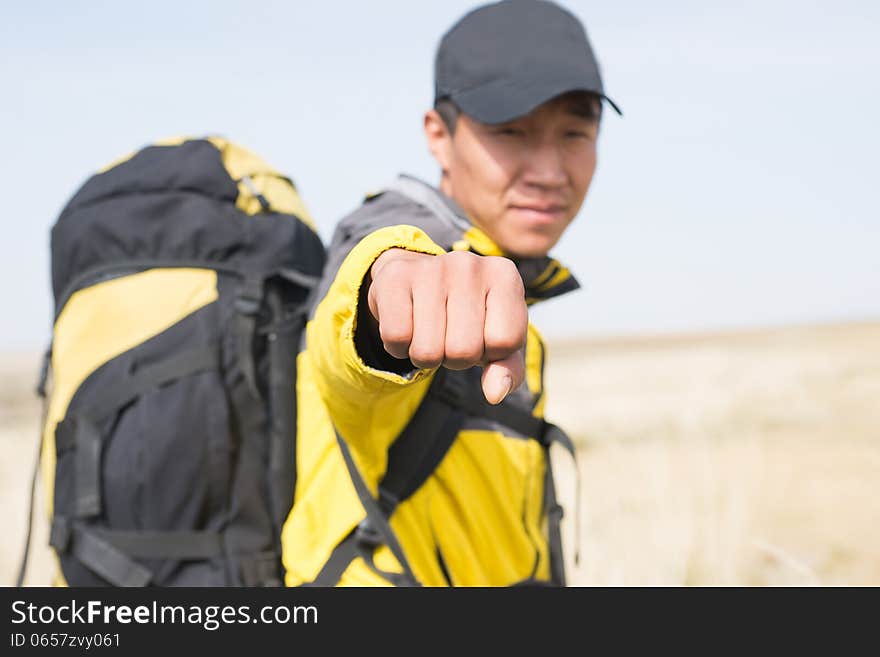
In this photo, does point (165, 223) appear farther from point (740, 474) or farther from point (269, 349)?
point (740, 474)

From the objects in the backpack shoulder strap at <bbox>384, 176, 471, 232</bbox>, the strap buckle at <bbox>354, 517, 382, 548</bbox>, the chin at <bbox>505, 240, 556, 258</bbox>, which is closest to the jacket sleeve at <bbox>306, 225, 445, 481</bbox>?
the strap buckle at <bbox>354, 517, 382, 548</bbox>

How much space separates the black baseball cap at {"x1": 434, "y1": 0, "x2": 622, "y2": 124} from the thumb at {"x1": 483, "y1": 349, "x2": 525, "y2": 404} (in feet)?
4.71

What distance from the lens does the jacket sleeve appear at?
1712mm

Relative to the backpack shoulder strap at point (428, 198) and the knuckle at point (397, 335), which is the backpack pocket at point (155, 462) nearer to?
the backpack shoulder strap at point (428, 198)

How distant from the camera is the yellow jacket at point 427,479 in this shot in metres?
2.37

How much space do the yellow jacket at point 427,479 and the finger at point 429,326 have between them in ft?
2.42

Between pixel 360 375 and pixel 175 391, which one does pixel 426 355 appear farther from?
pixel 175 391

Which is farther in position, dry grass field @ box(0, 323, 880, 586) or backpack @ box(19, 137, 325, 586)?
dry grass field @ box(0, 323, 880, 586)

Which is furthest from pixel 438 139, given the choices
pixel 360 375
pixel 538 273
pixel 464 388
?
pixel 360 375

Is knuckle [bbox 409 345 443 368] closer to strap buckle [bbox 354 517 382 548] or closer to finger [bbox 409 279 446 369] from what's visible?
finger [bbox 409 279 446 369]

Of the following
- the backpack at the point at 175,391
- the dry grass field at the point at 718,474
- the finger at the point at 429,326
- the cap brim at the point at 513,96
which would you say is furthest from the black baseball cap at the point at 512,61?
the dry grass field at the point at 718,474

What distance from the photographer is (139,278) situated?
306 centimetres

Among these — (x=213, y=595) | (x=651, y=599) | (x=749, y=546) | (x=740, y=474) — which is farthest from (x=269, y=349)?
(x=740, y=474)

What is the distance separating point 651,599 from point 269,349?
1.49 m
